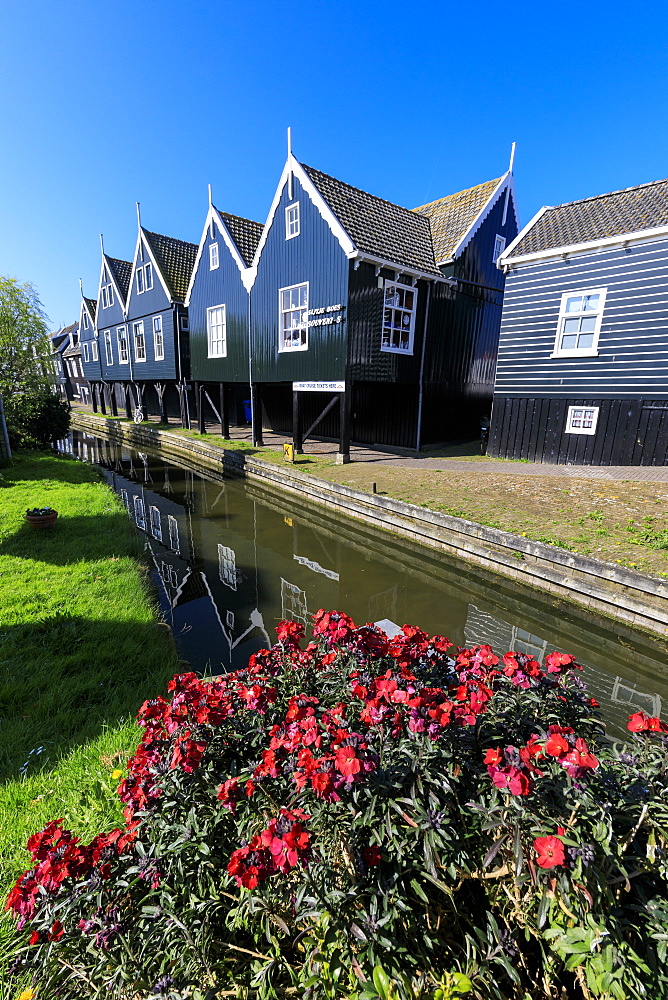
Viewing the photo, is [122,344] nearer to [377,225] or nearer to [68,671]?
[377,225]

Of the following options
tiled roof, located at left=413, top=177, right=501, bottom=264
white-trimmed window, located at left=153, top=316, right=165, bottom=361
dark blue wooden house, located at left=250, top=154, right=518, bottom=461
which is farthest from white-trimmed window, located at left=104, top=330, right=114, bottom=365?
tiled roof, located at left=413, top=177, right=501, bottom=264

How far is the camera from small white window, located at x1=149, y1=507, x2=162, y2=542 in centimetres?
918

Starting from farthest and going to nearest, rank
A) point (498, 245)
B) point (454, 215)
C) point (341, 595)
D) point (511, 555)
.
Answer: point (498, 245) → point (454, 215) → point (511, 555) → point (341, 595)

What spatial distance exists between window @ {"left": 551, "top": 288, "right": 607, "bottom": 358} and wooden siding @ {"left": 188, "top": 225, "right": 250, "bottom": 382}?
1102 centimetres

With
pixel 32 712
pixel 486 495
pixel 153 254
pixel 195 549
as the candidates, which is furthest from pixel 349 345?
pixel 153 254

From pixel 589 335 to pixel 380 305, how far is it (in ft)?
19.2

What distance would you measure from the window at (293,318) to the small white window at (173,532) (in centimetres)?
728

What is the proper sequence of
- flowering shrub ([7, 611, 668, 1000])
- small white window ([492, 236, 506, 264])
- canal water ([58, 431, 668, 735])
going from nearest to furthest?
flowering shrub ([7, 611, 668, 1000]) < canal water ([58, 431, 668, 735]) < small white window ([492, 236, 506, 264])

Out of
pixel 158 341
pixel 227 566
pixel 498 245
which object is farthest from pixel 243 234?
pixel 227 566

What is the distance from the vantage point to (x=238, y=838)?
180 centimetres

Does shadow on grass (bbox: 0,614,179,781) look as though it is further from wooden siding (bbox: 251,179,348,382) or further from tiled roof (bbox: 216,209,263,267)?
tiled roof (bbox: 216,209,263,267)

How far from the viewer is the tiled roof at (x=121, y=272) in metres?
28.3

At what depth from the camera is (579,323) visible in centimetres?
1163

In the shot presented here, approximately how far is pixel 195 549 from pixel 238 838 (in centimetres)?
707
